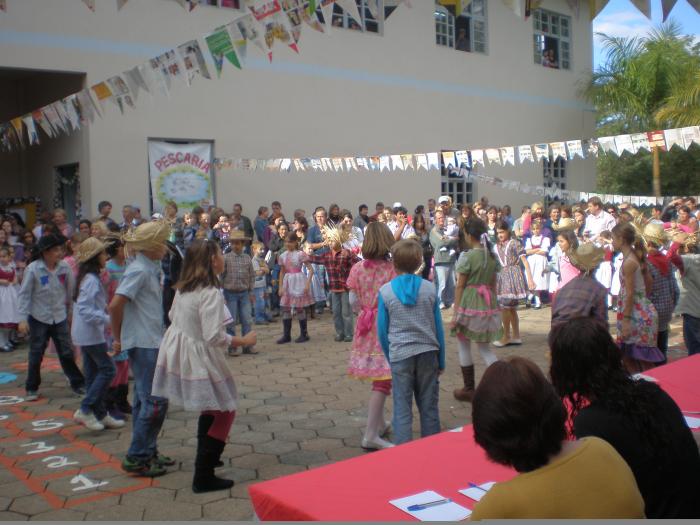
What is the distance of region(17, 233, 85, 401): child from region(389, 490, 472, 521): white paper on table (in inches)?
205

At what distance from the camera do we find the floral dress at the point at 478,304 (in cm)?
635

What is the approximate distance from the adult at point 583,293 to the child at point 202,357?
276 cm

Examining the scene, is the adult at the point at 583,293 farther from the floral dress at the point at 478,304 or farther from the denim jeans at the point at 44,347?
the denim jeans at the point at 44,347

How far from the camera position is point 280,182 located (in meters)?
16.1

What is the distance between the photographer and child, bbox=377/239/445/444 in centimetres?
449

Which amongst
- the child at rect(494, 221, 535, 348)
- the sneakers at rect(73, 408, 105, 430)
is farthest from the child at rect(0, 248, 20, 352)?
the child at rect(494, 221, 535, 348)

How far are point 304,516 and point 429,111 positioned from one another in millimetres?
17185

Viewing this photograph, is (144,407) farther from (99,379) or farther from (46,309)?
(46,309)

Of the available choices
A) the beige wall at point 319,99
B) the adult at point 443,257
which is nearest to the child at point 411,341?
the adult at point 443,257

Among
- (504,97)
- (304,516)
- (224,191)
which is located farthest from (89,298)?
(504,97)

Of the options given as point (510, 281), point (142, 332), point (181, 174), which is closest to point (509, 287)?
point (510, 281)

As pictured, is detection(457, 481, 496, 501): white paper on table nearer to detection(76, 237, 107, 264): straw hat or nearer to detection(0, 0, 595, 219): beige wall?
detection(76, 237, 107, 264): straw hat

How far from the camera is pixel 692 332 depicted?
257 inches

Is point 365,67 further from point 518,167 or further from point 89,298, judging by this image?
point 89,298
